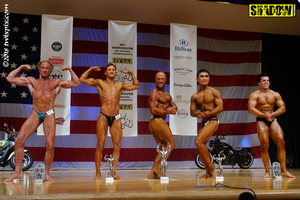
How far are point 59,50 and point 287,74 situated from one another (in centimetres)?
693

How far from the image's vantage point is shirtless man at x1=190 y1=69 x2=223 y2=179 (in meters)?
5.75

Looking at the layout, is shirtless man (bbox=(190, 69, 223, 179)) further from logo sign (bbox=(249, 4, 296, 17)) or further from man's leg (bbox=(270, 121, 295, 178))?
logo sign (bbox=(249, 4, 296, 17))

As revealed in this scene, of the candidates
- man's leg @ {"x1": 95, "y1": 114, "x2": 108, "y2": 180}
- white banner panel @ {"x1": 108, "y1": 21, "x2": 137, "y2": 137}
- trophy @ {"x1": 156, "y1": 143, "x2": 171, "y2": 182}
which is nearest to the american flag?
white banner panel @ {"x1": 108, "y1": 21, "x2": 137, "y2": 137}

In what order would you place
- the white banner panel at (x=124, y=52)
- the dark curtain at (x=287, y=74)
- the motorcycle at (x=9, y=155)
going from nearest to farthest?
the motorcycle at (x=9, y=155), the white banner panel at (x=124, y=52), the dark curtain at (x=287, y=74)

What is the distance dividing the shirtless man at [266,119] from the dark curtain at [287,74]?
4587 mm

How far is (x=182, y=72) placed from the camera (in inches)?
327

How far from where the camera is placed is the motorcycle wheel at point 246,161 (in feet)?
31.0

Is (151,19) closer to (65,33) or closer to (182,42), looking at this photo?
(182,42)

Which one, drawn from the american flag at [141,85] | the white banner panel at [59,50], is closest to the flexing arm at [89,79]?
the white banner panel at [59,50]

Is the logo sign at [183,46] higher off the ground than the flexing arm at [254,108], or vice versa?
the logo sign at [183,46]

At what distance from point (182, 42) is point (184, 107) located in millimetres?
1585

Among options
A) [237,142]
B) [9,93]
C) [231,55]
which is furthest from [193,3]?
[9,93]

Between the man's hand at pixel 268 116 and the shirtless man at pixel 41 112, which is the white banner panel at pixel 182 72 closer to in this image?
the man's hand at pixel 268 116

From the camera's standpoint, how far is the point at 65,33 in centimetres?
787
